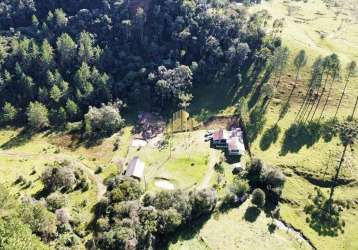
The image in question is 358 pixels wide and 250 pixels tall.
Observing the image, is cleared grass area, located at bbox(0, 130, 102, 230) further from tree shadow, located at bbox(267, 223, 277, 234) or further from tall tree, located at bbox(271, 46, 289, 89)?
tall tree, located at bbox(271, 46, 289, 89)

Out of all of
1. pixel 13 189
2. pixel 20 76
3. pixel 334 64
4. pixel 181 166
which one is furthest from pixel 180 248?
pixel 20 76

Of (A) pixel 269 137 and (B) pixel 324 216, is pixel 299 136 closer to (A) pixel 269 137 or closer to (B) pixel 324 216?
(A) pixel 269 137

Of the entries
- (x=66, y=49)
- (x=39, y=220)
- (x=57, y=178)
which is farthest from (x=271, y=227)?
(x=66, y=49)

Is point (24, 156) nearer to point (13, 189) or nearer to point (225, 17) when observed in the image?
point (13, 189)

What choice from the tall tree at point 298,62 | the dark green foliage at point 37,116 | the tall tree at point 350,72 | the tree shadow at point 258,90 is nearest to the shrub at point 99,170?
the dark green foliage at point 37,116

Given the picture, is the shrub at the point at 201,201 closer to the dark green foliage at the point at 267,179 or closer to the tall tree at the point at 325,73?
the dark green foliage at the point at 267,179
